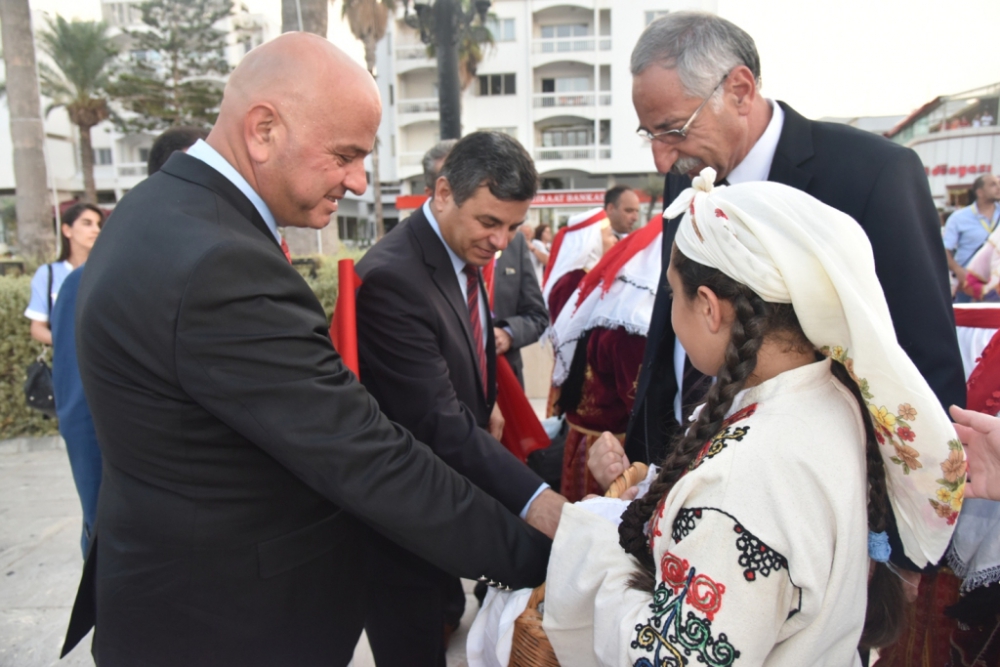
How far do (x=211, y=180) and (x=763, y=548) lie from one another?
136 centimetres

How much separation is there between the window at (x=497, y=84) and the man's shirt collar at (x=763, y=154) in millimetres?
38290

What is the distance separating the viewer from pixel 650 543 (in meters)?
1.34

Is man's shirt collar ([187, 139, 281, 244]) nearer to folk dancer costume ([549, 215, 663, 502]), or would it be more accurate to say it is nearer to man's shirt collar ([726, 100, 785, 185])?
man's shirt collar ([726, 100, 785, 185])

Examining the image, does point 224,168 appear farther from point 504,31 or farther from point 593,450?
→ point 504,31

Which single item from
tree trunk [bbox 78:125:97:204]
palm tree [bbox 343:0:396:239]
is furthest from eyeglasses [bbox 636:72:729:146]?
tree trunk [bbox 78:125:97:204]

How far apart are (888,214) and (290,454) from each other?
164 cm

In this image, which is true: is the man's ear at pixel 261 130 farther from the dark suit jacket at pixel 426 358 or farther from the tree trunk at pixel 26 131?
the tree trunk at pixel 26 131

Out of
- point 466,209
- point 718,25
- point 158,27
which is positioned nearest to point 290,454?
point 466,209

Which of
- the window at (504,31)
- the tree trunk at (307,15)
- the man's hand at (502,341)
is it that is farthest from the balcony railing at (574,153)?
the man's hand at (502,341)

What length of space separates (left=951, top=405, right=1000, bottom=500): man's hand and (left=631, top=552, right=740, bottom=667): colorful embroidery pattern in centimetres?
→ 80

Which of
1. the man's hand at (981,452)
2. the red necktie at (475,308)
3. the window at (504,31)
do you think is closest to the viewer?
the man's hand at (981,452)

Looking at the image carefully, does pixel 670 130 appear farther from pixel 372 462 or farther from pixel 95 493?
pixel 95 493

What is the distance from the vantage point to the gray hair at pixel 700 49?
78.7 inches

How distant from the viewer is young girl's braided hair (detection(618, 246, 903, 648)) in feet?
4.04
